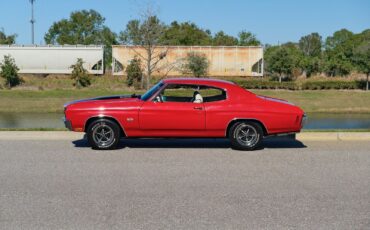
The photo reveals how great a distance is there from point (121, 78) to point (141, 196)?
119 feet

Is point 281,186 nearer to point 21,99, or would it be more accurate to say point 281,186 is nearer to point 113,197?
point 113,197

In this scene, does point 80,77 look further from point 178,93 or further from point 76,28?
point 76,28

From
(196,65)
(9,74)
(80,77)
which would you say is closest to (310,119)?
(196,65)

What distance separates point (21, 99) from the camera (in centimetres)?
3127

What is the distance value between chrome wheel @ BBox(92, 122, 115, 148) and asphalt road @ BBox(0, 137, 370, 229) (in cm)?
25

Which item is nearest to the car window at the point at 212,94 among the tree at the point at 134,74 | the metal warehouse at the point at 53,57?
the tree at the point at 134,74

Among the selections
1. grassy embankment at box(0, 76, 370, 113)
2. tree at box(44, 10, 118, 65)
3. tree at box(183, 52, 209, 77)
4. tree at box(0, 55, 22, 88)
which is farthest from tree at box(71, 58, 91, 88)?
tree at box(44, 10, 118, 65)

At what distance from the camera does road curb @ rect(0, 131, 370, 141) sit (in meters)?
10.6

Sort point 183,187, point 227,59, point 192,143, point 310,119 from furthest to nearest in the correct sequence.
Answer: point 227,59 → point 310,119 → point 192,143 → point 183,187

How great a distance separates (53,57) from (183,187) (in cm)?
4068

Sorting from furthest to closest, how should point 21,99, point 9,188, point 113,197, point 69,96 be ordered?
1. point 69,96
2. point 21,99
3. point 9,188
4. point 113,197

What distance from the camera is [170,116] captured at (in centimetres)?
914

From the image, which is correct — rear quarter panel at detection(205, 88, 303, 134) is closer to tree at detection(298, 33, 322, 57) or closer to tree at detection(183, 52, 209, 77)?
tree at detection(183, 52, 209, 77)

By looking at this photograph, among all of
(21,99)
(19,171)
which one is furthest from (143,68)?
(19,171)
